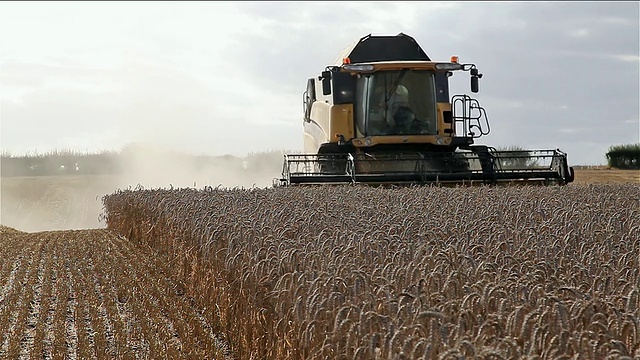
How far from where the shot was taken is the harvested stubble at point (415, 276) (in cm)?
423

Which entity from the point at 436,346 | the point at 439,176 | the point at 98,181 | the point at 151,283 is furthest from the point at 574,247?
the point at 98,181

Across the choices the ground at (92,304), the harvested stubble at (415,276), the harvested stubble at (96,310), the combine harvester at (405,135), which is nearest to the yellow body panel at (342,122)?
the combine harvester at (405,135)

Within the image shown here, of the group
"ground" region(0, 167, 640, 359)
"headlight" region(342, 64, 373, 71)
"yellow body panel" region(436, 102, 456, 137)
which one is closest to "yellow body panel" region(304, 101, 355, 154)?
"headlight" region(342, 64, 373, 71)

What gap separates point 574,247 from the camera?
7.15 meters

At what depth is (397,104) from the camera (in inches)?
739

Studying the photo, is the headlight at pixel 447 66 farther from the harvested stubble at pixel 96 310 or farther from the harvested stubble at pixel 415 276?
the harvested stubble at pixel 415 276

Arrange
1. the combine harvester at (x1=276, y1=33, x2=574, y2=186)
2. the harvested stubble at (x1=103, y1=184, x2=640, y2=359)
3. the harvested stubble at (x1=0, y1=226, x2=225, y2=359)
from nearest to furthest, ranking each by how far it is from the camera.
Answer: the harvested stubble at (x1=103, y1=184, x2=640, y2=359)
the harvested stubble at (x1=0, y1=226, x2=225, y2=359)
the combine harvester at (x1=276, y1=33, x2=574, y2=186)

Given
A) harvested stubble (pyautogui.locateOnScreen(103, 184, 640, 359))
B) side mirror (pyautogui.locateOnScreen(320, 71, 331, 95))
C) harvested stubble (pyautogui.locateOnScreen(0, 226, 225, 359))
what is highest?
side mirror (pyautogui.locateOnScreen(320, 71, 331, 95))

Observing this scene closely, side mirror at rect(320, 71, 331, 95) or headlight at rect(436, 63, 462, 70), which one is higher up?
headlight at rect(436, 63, 462, 70)

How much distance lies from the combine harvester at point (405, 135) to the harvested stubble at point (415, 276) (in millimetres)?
6227

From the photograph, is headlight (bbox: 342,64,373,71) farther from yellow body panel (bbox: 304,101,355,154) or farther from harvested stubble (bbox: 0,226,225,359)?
harvested stubble (bbox: 0,226,225,359)

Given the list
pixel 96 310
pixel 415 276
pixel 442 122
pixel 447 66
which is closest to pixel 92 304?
pixel 96 310

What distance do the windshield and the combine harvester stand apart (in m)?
0.02

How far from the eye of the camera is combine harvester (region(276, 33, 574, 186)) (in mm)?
17594
